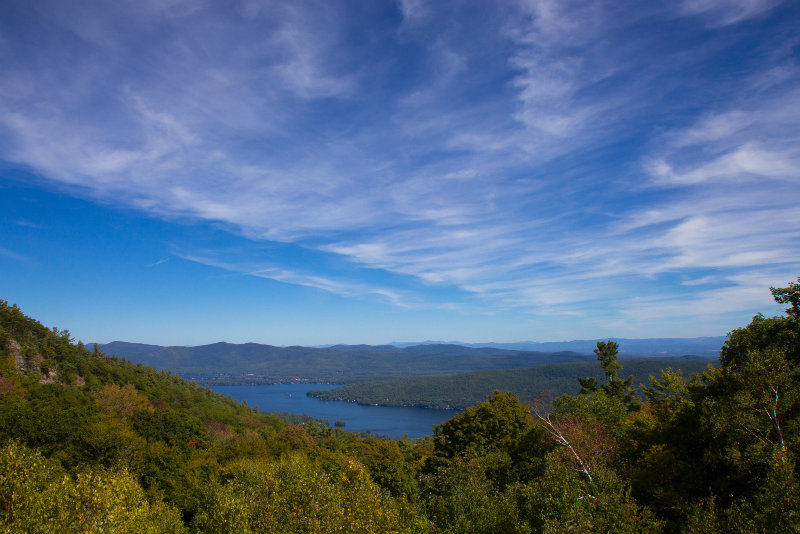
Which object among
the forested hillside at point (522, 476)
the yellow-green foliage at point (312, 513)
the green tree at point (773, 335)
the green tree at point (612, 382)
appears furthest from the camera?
the green tree at point (612, 382)

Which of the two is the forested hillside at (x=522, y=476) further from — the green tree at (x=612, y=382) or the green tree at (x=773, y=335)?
the green tree at (x=612, y=382)

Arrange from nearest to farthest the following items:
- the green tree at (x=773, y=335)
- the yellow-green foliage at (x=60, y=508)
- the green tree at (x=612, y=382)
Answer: the yellow-green foliage at (x=60, y=508)
the green tree at (x=773, y=335)
the green tree at (x=612, y=382)

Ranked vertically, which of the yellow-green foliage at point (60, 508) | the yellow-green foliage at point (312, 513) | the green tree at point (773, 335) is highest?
the green tree at point (773, 335)

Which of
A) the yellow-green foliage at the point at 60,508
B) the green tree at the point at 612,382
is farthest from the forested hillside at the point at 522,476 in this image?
the green tree at the point at 612,382

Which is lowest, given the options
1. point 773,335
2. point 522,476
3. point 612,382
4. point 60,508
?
point 522,476

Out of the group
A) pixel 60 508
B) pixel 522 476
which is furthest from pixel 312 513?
pixel 522 476

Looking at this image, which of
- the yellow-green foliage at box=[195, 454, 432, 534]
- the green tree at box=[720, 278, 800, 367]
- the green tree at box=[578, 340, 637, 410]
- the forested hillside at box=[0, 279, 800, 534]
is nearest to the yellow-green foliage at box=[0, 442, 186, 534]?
the forested hillside at box=[0, 279, 800, 534]

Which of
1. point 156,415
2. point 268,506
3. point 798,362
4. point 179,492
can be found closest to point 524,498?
point 268,506

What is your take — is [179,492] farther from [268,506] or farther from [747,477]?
[747,477]

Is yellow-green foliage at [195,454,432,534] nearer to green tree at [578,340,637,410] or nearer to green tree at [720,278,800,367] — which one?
green tree at [720,278,800,367]

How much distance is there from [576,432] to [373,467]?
80.2ft

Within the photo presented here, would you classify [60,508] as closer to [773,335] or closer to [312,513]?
[312,513]

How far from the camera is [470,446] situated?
43.1 metres

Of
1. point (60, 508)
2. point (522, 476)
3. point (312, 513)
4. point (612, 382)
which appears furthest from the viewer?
point (612, 382)
